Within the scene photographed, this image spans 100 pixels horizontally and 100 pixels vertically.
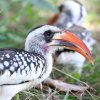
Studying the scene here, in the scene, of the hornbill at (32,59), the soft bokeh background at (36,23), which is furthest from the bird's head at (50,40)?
the soft bokeh background at (36,23)

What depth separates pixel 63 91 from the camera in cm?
307

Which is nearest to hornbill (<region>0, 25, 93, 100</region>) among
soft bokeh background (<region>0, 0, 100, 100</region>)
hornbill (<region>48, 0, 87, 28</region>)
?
soft bokeh background (<region>0, 0, 100, 100</region>)

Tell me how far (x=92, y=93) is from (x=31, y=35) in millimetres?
709

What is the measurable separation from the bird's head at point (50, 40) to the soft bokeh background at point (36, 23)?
343mm

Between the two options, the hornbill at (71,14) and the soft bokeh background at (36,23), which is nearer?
the soft bokeh background at (36,23)

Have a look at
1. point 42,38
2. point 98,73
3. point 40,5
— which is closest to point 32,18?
point 40,5

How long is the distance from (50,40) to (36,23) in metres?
2.61

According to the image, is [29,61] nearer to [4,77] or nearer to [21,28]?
[4,77]

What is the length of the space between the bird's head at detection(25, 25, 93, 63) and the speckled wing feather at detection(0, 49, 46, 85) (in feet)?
0.32

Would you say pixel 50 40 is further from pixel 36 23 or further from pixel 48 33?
pixel 36 23

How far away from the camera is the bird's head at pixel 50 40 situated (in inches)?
105

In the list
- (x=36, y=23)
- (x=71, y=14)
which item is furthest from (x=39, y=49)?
(x=36, y=23)

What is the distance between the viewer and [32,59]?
256 cm

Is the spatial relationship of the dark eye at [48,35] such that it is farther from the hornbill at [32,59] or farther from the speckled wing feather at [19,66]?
the speckled wing feather at [19,66]
